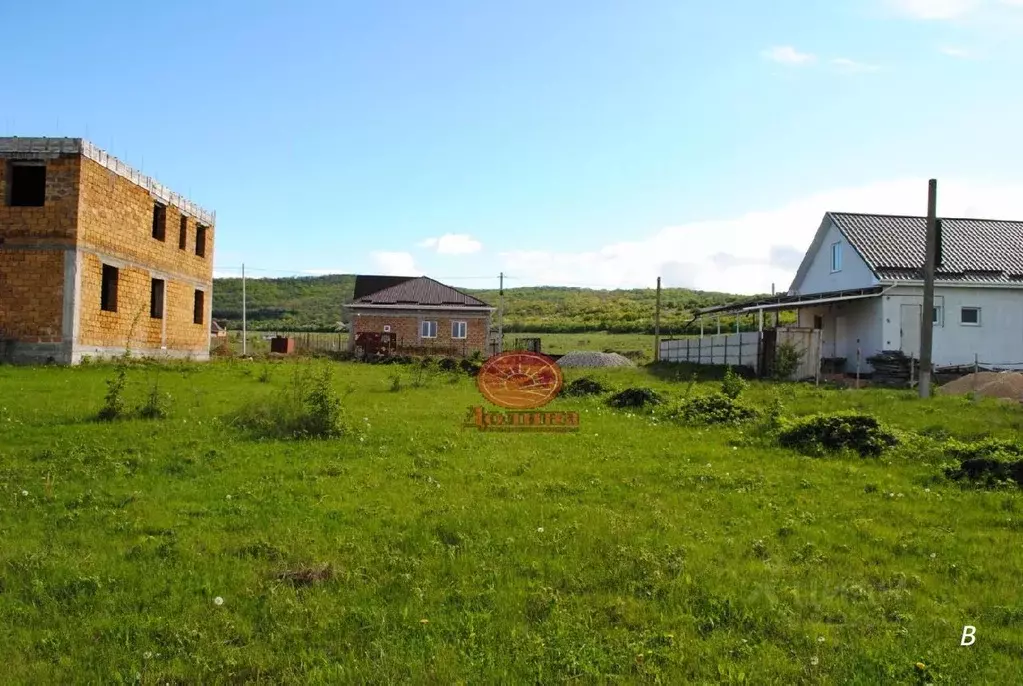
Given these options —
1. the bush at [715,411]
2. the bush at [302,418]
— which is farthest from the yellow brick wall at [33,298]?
the bush at [715,411]

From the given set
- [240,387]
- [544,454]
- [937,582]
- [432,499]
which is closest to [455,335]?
[240,387]

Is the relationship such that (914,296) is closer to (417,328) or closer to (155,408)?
(155,408)

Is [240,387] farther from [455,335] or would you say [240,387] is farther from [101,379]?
[455,335]

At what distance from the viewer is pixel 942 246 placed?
1004 inches

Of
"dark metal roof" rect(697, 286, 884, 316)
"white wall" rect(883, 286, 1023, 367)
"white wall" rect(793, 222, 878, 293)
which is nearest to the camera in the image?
"dark metal roof" rect(697, 286, 884, 316)

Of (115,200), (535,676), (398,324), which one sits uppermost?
(115,200)

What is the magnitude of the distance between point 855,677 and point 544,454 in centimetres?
606

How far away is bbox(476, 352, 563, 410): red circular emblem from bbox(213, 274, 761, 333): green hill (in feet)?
119

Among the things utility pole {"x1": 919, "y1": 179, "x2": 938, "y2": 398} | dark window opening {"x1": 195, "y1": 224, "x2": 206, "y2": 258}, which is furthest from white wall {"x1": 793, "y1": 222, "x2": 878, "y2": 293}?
dark window opening {"x1": 195, "y1": 224, "x2": 206, "y2": 258}

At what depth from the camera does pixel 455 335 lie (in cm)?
3950

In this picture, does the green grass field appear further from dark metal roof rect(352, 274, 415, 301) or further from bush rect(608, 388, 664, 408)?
dark metal roof rect(352, 274, 415, 301)

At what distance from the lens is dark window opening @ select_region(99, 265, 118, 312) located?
73.4 feet

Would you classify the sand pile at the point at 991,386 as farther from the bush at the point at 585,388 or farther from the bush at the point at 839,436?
the bush at the point at 585,388

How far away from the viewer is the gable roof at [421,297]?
3950cm
